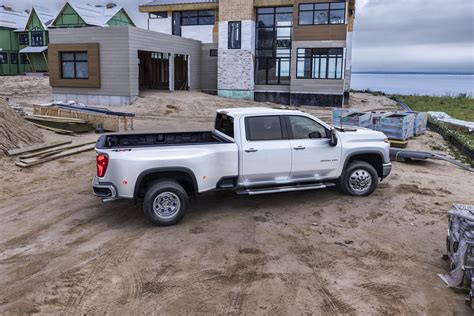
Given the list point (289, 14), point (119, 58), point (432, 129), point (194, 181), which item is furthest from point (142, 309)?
point (289, 14)

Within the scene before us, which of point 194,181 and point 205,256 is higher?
point 194,181

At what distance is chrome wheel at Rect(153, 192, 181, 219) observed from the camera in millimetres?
7520

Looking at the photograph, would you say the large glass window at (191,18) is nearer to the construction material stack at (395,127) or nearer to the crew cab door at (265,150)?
the construction material stack at (395,127)

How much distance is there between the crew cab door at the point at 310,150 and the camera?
27.7 ft

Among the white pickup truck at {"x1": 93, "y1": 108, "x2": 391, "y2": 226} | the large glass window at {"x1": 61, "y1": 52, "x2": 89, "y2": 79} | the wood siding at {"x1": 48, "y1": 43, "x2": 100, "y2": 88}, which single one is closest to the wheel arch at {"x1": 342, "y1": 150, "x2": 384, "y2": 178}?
the white pickup truck at {"x1": 93, "y1": 108, "x2": 391, "y2": 226}

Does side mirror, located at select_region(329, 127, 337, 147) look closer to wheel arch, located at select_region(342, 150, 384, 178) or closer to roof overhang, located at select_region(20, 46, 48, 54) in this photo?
wheel arch, located at select_region(342, 150, 384, 178)

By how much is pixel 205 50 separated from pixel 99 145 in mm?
29009

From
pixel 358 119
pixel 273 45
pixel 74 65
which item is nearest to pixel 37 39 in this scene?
pixel 74 65

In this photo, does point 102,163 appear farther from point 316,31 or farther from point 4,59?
point 4,59

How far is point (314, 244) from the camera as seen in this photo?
22.5ft

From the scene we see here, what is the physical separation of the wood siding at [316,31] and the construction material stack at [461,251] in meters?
26.8

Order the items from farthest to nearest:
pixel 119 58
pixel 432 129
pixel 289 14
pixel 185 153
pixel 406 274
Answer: pixel 289 14 < pixel 119 58 < pixel 432 129 < pixel 185 153 < pixel 406 274

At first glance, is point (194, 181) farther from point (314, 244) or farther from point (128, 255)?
point (314, 244)

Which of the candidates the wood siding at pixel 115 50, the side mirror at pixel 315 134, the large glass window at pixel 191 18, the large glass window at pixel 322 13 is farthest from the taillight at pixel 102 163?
the large glass window at pixel 191 18
